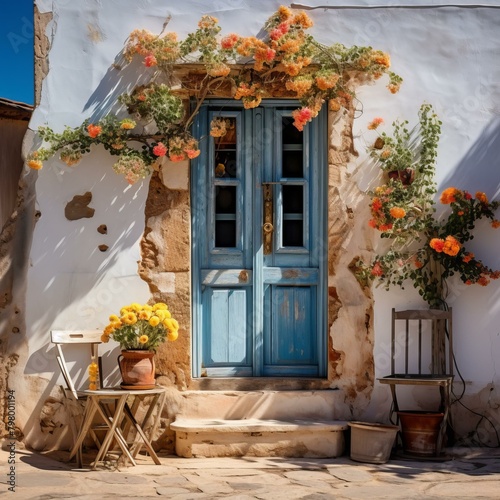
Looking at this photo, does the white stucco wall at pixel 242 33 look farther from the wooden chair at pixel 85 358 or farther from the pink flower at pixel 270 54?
the pink flower at pixel 270 54

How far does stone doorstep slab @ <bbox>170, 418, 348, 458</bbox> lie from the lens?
22.3ft

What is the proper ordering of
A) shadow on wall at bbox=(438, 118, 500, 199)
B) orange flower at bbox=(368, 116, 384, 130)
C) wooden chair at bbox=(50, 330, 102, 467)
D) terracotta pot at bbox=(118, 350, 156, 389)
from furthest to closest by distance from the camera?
shadow on wall at bbox=(438, 118, 500, 199)
orange flower at bbox=(368, 116, 384, 130)
wooden chair at bbox=(50, 330, 102, 467)
terracotta pot at bbox=(118, 350, 156, 389)

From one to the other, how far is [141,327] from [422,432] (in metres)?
2.18

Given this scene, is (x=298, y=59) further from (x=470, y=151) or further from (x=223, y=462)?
(x=223, y=462)

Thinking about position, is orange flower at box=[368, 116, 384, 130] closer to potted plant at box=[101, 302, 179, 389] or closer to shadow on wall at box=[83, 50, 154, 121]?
shadow on wall at box=[83, 50, 154, 121]

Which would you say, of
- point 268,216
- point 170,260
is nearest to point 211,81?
point 268,216

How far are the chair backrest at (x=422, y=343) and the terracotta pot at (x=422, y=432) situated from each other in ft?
1.23

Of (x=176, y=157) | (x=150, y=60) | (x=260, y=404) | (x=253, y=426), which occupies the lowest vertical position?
(x=253, y=426)

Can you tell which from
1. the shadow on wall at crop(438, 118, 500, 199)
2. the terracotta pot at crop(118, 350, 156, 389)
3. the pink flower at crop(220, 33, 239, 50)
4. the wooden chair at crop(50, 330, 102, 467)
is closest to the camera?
the terracotta pot at crop(118, 350, 156, 389)

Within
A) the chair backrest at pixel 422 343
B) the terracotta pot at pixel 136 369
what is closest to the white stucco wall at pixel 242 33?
the chair backrest at pixel 422 343

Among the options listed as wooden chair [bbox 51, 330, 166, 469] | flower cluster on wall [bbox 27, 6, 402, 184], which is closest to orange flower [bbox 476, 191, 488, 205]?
flower cluster on wall [bbox 27, 6, 402, 184]

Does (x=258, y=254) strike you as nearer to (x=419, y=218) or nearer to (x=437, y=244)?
(x=419, y=218)

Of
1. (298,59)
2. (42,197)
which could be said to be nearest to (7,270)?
(42,197)

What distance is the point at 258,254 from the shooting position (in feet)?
24.0
